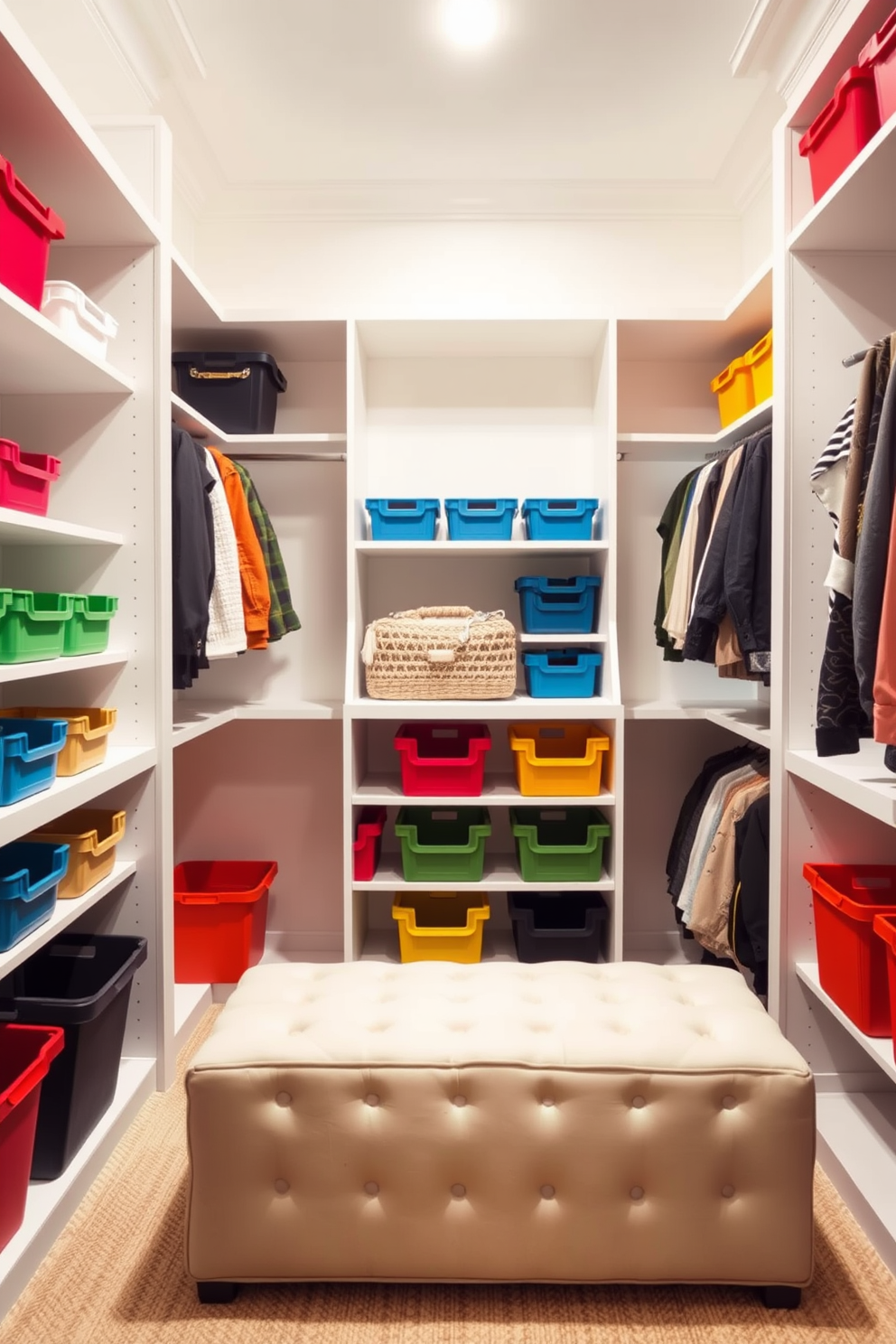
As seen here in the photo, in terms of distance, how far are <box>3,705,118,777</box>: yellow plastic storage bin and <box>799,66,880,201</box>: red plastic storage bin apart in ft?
6.38

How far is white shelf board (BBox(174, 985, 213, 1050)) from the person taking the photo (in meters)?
2.30

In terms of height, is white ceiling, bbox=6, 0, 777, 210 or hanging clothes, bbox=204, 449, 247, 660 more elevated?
white ceiling, bbox=6, 0, 777, 210

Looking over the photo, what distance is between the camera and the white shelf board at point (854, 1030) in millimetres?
1531

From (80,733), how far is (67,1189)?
2.89 ft

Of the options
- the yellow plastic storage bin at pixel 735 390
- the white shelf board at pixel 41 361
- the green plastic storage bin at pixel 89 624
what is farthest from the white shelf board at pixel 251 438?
the yellow plastic storage bin at pixel 735 390

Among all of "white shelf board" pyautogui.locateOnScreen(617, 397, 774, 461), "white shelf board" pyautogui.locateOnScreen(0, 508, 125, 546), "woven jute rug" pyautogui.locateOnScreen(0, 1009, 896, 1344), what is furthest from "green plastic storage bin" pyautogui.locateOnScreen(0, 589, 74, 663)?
"white shelf board" pyautogui.locateOnScreen(617, 397, 774, 461)

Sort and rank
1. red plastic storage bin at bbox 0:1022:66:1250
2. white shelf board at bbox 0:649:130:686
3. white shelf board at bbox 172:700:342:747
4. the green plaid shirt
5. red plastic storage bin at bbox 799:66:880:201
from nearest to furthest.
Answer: red plastic storage bin at bbox 0:1022:66:1250 → white shelf board at bbox 0:649:130:686 → red plastic storage bin at bbox 799:66:880:201 → white shelf board at bbox 172:700:342:747 → the green plaid shirt

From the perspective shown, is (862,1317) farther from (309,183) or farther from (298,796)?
(309,183)

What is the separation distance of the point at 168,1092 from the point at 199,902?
684 mm

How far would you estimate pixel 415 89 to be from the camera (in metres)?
2.58

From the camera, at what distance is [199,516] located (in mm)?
2230

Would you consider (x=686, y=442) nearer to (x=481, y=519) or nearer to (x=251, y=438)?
(x=481, y=519)

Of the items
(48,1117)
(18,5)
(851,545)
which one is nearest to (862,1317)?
(851,545)

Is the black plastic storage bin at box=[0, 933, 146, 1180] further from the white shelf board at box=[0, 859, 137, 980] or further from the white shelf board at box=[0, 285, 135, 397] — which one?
the white shelf board at box=[0, 285, 135, 397]
